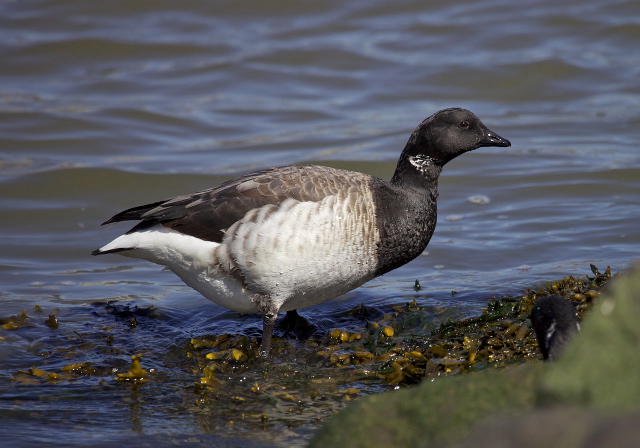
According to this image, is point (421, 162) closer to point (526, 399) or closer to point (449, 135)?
point (449, 135)

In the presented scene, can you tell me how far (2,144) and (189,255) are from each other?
7844mm

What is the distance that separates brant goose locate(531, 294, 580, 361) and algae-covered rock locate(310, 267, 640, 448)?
543mm

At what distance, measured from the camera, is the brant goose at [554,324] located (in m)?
4.14

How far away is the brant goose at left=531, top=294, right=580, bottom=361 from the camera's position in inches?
163

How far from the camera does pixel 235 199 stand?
654cm

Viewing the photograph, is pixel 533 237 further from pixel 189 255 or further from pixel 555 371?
pixel 555 371

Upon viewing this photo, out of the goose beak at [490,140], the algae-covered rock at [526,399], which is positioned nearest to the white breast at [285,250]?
the goose beak at [490,140]

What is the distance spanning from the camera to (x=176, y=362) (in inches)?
256

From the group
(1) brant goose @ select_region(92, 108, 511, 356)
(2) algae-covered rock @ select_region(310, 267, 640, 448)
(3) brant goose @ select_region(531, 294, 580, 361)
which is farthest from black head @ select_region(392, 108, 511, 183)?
(2) algae-covered rock @ select_region(310, 267, 640, 448)

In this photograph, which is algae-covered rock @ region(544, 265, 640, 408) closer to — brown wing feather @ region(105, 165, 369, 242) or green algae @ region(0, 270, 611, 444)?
green algae @ region(0, 270, 611, 444)

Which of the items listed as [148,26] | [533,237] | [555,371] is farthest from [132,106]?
[555,371]

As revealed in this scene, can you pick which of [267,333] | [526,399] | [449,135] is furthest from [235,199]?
[526,399]

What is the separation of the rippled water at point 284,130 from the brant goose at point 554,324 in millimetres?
1703

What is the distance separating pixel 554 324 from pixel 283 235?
264 cm
